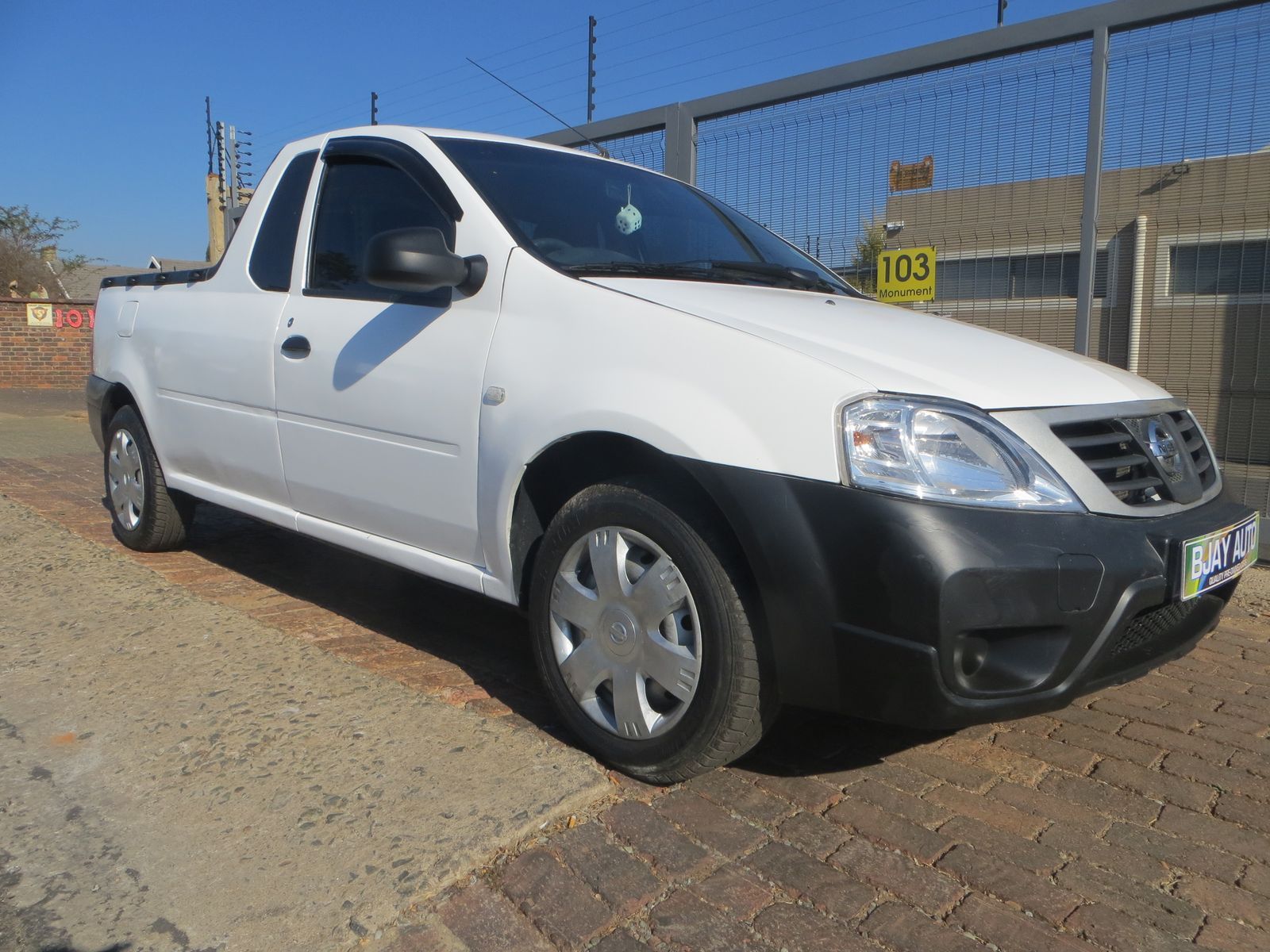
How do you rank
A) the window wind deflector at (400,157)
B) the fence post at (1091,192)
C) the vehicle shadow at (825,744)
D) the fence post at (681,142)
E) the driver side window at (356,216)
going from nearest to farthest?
the vehicle shadow at (825,744), the window wind deflector at (400,157), the driver side window at (356,216), the fence post at (1091,192), the fence post at (681,142)

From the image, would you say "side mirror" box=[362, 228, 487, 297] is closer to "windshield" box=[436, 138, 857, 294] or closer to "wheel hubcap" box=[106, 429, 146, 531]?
"windshield" box=[436, 138, 857, 294]

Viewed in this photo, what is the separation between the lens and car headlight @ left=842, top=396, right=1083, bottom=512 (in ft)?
7.50

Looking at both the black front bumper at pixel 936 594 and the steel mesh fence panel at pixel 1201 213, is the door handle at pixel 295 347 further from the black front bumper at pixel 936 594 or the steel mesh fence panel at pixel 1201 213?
the steel mesh fence panel at pixel 1201 213

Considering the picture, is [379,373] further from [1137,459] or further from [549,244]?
[1137,459]

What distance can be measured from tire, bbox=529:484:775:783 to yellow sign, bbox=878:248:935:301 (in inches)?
156

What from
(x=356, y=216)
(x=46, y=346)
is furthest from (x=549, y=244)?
(x=46, y=346)

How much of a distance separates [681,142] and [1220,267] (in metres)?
3.50

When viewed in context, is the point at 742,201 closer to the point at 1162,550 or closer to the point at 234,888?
the point at 1162,550

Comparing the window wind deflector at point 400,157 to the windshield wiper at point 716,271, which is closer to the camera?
the windshield wiper at point 716,271

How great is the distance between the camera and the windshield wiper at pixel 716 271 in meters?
3.11

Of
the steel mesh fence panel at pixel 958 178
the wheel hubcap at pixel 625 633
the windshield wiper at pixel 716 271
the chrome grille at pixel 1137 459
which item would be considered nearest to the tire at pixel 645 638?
the wheel hubcap at pixel 625 633

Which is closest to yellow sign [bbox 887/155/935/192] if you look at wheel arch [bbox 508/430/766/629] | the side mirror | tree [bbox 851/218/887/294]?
tree [bbox 851/218/887/294]

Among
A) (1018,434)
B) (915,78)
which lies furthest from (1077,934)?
(915,78)

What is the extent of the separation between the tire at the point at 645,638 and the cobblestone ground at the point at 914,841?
0.60 ft
